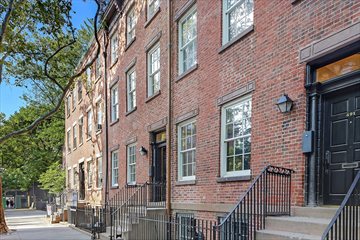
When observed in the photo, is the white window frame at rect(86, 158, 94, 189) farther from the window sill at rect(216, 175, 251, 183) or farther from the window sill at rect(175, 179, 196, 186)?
the window sill at rect(216, 175, 251, 183)

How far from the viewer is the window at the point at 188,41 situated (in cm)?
1022

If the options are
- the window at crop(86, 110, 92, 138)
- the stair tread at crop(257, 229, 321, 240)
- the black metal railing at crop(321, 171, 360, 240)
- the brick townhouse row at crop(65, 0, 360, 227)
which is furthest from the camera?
the window at crop(86, 110, 92, 138)

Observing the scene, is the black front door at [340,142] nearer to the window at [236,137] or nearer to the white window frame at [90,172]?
the window at [236,137]

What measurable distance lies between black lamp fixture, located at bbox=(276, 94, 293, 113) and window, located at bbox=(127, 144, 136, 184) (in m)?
8.68

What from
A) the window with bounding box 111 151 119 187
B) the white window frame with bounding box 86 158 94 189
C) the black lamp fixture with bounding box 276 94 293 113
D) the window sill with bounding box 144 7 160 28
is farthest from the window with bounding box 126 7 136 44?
the black lamp fixture with bounding box 276 94 293 113

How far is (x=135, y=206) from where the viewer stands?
1086cm

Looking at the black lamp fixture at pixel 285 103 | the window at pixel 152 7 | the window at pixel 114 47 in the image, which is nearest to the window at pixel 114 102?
the window at pixel 114 47

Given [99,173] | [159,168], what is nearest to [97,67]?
[99,173]

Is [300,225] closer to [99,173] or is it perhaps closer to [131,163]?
[131,163]

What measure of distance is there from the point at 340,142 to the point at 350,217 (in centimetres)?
186

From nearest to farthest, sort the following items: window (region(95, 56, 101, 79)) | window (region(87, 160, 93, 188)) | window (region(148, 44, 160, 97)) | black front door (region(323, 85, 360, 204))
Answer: black front door (region(323, 85, 360, 204)), window (region(148, 44, 160, 97)), window (region(95, 56, 101, 79)), window (region(87, 160, 93, 188))

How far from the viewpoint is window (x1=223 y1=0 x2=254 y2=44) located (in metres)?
7.89

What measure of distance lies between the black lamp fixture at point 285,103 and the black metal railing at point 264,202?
3.51 feet

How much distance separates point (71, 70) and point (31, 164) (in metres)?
20.8
